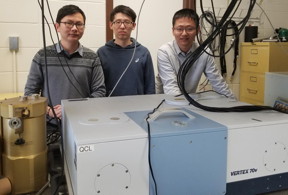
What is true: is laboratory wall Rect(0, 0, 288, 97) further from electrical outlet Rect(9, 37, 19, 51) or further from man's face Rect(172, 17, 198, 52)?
man's face Rect(172, 17, 198, 52)

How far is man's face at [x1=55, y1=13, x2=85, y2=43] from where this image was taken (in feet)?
5.61

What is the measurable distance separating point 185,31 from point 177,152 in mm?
Answer: 1334

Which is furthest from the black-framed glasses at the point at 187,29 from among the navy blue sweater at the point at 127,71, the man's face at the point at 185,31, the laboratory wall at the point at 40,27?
the laboratory wall at the point at 40,27

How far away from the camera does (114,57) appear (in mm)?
1941

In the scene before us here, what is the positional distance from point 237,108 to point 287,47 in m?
2.68

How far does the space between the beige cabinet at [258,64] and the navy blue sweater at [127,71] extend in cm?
152

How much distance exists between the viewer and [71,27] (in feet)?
5.60

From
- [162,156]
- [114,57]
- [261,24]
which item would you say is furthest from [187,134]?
[261,24]

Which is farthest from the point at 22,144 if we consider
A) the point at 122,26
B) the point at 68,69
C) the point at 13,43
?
the point at 13,43

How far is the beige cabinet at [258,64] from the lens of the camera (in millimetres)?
3090

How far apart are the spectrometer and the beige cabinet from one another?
2401 mm

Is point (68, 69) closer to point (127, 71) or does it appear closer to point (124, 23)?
point (127, 71)

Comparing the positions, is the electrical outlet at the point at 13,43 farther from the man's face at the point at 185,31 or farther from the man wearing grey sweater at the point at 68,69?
the man's face at the point at 185,31

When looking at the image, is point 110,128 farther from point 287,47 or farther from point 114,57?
point 287,47
